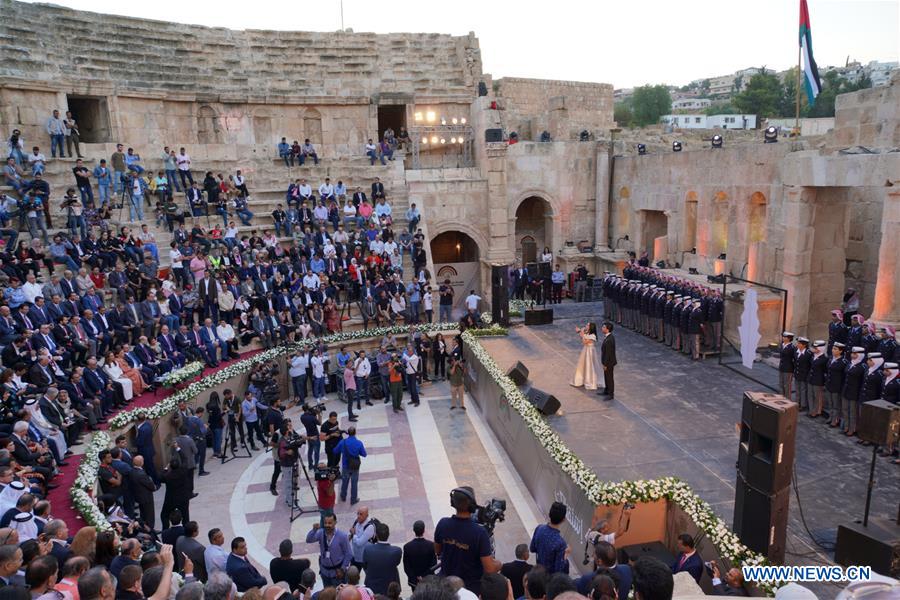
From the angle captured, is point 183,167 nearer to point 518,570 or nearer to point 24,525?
point 24,525

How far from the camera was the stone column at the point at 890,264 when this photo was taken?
13867mm

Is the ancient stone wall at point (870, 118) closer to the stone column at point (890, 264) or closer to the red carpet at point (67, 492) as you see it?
the stone column at point (890, 264)

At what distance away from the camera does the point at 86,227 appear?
19438 mm

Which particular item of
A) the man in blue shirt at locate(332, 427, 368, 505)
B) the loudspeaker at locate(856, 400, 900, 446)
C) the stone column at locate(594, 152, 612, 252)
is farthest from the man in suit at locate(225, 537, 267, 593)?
the stone column at locate(594, 152, 612, 252)

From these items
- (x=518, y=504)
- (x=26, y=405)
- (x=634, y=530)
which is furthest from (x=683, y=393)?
(x=26, y=405)

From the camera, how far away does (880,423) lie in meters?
7.91

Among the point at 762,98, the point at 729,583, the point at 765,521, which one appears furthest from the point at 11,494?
the point at 762,98

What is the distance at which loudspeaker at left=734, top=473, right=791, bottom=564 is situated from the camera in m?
7.80

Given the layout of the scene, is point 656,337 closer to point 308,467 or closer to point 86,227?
point 308,467

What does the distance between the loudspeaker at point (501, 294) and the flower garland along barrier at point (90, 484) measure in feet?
40.2

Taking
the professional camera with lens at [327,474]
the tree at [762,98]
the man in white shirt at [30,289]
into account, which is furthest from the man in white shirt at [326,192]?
the tree at [762,98]

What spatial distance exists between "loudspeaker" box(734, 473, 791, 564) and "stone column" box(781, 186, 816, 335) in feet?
35.0

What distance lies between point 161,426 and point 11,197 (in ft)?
34.6

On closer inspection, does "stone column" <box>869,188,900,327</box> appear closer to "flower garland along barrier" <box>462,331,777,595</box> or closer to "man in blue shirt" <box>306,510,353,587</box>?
"flower garland along barrier" <box>462,331,777,595</box>
